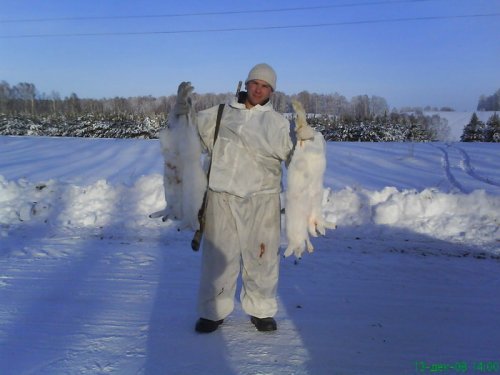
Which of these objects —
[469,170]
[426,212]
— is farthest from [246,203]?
[469,170]

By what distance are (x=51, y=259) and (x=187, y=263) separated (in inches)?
61.4

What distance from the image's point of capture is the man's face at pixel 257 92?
3.21 m

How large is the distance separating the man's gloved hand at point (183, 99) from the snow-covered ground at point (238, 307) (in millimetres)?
1698

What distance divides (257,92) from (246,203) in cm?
84

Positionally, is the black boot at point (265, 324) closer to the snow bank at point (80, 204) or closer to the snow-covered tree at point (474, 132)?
the snow bank at point (80, 204)

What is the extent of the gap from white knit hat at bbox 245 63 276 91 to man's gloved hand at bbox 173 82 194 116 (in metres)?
0.47

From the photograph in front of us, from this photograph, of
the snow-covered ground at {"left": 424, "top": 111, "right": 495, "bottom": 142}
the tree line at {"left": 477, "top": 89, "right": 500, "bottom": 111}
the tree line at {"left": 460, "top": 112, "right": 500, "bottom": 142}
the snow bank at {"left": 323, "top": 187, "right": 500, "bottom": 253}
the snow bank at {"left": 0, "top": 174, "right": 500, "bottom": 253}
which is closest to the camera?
the snow bank at {"left": 323, "top": 187, "right": 500, "bottom": 253}

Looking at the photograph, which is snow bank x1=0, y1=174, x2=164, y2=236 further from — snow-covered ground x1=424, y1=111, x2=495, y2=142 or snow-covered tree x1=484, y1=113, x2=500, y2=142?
snow-covered ground x1=424, y1=111, x2=495, y2=142

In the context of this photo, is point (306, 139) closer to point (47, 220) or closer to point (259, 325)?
point (259, 325)

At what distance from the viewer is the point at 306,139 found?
310cm

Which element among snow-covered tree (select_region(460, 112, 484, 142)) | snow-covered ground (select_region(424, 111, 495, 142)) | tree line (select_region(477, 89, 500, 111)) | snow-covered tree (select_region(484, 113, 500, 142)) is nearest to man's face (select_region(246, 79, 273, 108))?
snow-covered tree (select_region(484, 113, 500, 142))

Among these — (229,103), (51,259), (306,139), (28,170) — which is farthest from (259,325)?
(28,170)

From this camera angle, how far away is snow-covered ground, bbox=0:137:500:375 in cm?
301

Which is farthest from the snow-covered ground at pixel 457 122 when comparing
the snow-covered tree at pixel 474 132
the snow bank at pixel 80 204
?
the snow bank at pixel 80 204
